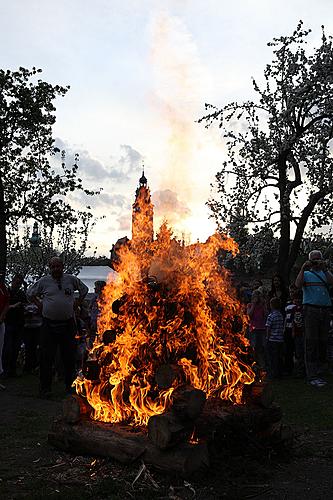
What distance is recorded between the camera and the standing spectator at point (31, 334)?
535 inches

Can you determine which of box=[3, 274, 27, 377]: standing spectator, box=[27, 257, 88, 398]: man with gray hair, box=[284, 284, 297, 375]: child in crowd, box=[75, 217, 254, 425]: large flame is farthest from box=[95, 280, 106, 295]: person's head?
box=[75, 217, 254, 425]: large flame

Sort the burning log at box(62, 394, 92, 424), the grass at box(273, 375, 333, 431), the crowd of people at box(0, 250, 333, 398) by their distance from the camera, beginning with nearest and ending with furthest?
the burning log at box(62, 394, 92, 424), the grass at box(273, 375, 333, 431), the crowd of people at box(0, 250, 333, 398)

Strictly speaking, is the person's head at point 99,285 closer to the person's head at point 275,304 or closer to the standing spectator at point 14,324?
the standing spectator at point 14,324

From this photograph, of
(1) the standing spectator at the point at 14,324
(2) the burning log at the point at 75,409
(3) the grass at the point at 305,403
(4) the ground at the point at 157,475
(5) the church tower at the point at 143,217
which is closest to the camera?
(4) the ground at the point at 157,475

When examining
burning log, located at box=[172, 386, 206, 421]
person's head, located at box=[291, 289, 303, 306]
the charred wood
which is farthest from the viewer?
A: person's head, located at box=[291, 289, 303, 306]

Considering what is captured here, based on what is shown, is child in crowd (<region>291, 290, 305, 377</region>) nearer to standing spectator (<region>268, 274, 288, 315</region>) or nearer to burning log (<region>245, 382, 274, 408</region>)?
standing spectator (<region>268, 274, 288, 315</region>)

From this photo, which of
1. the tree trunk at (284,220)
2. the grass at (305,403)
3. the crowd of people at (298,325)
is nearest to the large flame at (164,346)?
the grass at (305,403)

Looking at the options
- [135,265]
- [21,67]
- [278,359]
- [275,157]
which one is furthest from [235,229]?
[135,265]

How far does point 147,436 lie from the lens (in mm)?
5871

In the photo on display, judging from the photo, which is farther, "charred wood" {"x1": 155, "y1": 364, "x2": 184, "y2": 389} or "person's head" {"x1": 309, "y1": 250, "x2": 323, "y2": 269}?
"person's head" {"x1": 309, "y1": 250, "x2": 323, "y2": 269}

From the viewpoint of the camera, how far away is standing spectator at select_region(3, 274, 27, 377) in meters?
13.1

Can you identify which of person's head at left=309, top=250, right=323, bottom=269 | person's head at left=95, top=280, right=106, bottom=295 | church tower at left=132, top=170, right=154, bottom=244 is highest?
church tower at left=132, top=170, right=154, bottom=244

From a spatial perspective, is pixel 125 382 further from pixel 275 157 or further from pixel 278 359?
pixel 275 157

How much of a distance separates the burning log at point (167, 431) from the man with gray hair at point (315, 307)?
593 cm
